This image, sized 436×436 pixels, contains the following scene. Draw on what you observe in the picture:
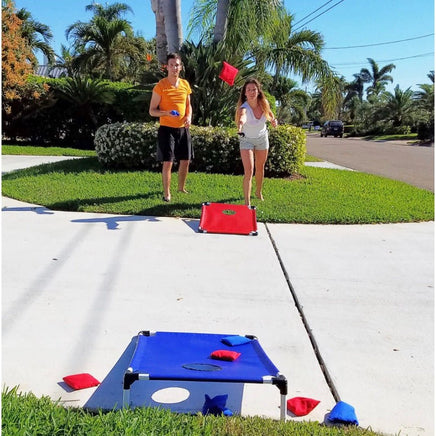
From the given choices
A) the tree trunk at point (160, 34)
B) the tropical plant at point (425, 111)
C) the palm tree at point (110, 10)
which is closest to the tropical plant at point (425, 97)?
the tropical plant at point (425, 111)

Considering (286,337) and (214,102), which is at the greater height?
(214,102)

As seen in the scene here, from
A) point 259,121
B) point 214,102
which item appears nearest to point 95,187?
point 259,121

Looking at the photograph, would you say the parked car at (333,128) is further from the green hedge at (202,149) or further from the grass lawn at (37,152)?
the green hedge at (202,149)

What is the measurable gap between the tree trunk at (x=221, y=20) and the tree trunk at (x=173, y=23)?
976 mm

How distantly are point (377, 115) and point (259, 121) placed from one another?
5334cm

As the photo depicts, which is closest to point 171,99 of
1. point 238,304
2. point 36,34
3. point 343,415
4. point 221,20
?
point 238,304

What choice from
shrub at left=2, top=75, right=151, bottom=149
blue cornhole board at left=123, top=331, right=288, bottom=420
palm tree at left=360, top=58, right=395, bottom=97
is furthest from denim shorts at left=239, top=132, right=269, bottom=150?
palm tree at left=360, top=58, right=395, bottom=97

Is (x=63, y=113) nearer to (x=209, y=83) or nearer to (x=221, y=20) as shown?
(x=221, y=20)

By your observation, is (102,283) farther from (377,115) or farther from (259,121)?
(377,115)

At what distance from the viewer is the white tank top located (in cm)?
682

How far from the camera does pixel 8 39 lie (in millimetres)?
16531

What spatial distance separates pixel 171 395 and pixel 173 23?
32.6 feet

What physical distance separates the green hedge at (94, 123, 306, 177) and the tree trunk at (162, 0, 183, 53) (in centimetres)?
230

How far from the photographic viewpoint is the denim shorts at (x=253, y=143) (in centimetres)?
690
